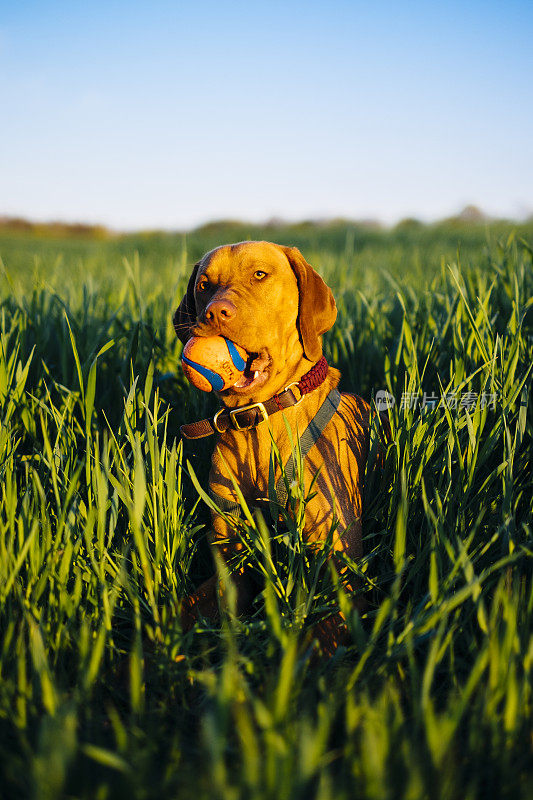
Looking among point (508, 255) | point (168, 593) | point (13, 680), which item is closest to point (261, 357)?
point (168, 593)

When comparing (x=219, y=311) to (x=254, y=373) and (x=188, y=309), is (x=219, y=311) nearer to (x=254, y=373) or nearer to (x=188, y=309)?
(x=254, y=373)

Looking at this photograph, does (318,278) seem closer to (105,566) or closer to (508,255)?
(105,566)

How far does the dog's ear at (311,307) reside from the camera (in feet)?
6.41

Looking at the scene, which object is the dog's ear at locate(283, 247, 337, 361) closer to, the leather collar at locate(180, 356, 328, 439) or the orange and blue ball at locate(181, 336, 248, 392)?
the leather collar at locate(180, 356, 328, 439)

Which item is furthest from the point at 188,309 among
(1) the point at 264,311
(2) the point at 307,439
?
(2) the point at 307,439

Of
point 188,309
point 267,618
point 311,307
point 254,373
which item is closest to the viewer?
point 267,618

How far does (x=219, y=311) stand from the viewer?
176 cm

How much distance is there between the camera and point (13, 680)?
1261 millimetres

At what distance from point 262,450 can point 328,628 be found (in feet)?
2.02

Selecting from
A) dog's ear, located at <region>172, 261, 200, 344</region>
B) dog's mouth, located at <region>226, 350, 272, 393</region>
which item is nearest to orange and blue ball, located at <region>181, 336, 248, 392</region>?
dog's mouth, located at <region>226, 350, 272, 393</region>

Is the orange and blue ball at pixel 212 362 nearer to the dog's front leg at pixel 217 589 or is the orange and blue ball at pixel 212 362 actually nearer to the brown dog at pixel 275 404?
the brown dog at pixel 275 404

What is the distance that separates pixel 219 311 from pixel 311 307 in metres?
0.39

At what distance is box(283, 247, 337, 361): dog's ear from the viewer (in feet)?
6.41

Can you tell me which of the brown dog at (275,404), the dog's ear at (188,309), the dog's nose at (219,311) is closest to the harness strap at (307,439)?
the brown dog at (275,404)
